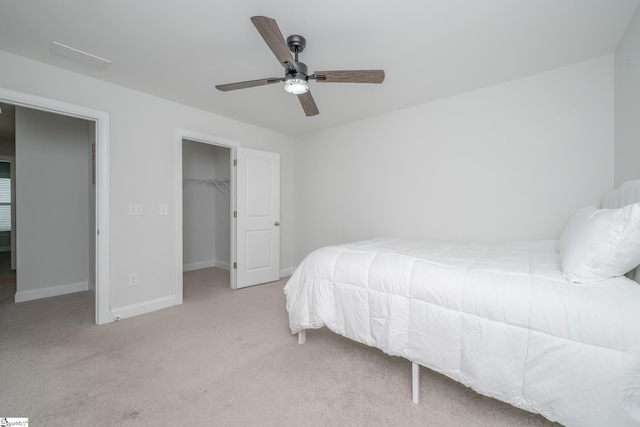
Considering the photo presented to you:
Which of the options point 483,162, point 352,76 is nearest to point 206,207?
point 352,76

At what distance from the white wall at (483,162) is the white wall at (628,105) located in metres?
0.13

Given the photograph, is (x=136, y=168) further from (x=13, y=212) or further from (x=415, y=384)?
(x=13, y=212)

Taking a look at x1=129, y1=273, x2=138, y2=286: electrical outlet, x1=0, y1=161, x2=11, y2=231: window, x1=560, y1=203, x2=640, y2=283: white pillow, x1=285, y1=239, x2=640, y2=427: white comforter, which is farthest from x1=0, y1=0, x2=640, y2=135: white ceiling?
x1=0, y1=161, x2=11, y2=231: window

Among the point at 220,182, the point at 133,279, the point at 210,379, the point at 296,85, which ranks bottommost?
the point at 210,379

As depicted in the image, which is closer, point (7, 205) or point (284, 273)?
point (284, 273)

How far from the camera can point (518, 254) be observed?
1790 mm

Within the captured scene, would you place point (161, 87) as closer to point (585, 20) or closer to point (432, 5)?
point (432, 5)

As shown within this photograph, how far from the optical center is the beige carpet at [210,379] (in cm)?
138

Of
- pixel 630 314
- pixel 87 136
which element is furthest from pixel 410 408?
pixel 87 136

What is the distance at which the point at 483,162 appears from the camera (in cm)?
264

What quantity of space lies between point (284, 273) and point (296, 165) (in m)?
1.89

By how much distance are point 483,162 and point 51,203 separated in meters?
5.27

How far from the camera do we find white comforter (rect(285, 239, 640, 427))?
97cm

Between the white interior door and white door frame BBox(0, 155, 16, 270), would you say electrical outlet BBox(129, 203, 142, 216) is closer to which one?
the white interior door
